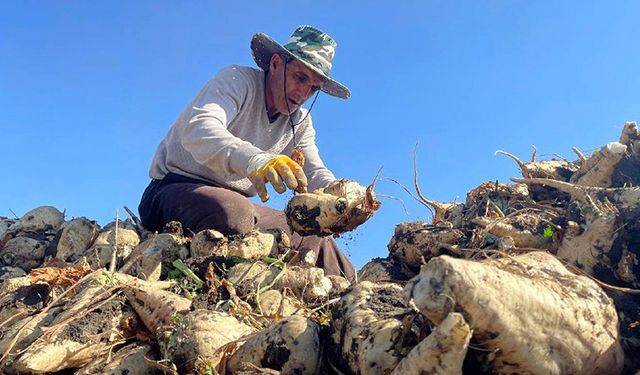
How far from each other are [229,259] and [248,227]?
96 centimetres

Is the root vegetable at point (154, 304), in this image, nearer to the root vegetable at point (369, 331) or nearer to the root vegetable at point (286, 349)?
the root vegetable at point (286, 349)

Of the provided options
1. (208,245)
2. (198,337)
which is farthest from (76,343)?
(208,245)

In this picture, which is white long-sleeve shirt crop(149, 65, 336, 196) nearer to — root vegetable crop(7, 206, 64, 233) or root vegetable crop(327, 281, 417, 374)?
root vegetable crop(7, 206, 64, 233)

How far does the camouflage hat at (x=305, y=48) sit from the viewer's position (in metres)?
4.78

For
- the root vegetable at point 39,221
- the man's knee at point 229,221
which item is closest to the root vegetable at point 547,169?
the man's knee at point 229,221

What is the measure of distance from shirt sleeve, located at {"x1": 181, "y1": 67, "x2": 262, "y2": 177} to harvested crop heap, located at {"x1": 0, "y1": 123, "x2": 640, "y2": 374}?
21.0 inches

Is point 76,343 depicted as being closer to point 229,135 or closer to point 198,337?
point 198,337

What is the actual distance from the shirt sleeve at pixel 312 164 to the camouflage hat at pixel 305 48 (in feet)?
2.35

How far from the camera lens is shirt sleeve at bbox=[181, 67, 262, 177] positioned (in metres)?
3.97

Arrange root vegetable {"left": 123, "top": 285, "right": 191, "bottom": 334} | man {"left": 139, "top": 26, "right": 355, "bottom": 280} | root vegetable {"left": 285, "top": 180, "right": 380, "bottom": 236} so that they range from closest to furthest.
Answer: root vegetable {"left": 123, "top": 285, "right": 191, "bottom": 334} → root vegetable {"left": 285, "top": 180, "right": 380, "bottom": 236} → man {"left": 139, "top": 26, "right": 355, "bottom": 280}

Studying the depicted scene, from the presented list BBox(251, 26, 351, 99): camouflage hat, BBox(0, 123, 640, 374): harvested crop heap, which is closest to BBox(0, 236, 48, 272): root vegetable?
BBox(0, 123, 640, 374): harvested crop heap

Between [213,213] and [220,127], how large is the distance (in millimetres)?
628

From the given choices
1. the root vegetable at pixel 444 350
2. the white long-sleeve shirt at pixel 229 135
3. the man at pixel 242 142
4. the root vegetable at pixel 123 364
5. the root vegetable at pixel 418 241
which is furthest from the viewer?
the man at pixel 242 142

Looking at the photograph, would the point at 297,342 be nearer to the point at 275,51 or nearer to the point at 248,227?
the point at 248,227
